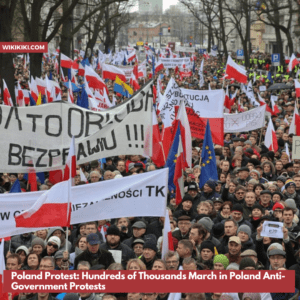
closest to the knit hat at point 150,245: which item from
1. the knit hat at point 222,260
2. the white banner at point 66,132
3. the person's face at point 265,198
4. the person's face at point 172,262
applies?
the person's face at point 172,262

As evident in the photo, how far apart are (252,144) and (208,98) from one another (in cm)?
146

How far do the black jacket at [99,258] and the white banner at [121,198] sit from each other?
1.21 ft

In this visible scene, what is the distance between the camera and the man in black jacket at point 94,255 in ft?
24.6

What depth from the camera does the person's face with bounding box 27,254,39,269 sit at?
7.31 m

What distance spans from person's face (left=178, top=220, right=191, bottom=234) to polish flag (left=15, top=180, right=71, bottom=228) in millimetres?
1995

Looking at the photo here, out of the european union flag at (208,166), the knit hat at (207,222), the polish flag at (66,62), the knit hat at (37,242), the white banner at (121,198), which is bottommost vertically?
the knit hat at (37,242)

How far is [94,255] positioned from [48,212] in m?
1.02

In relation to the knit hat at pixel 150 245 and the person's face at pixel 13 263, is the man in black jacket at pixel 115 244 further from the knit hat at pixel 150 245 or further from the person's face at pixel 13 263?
the person's face at pixel 13 263

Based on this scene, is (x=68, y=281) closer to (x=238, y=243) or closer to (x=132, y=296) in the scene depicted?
(x=132, y=296)

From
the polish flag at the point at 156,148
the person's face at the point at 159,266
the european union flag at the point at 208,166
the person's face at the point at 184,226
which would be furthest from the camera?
the european union flag at the point at 208,166

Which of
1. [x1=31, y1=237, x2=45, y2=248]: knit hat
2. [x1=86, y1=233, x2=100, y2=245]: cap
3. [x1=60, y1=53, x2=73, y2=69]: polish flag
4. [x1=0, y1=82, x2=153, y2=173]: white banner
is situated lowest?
[x1=31, y1=237, x2=45, y2=248]: knit hat

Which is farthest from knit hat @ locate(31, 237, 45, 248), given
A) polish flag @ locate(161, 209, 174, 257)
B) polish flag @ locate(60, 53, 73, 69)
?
polish flag @ locate(60, 53, 73, 69)

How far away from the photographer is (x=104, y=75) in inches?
800

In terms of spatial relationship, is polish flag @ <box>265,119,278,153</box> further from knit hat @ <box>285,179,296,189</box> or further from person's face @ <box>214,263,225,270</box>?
person's face @ <box>214,263,225,270</box>
